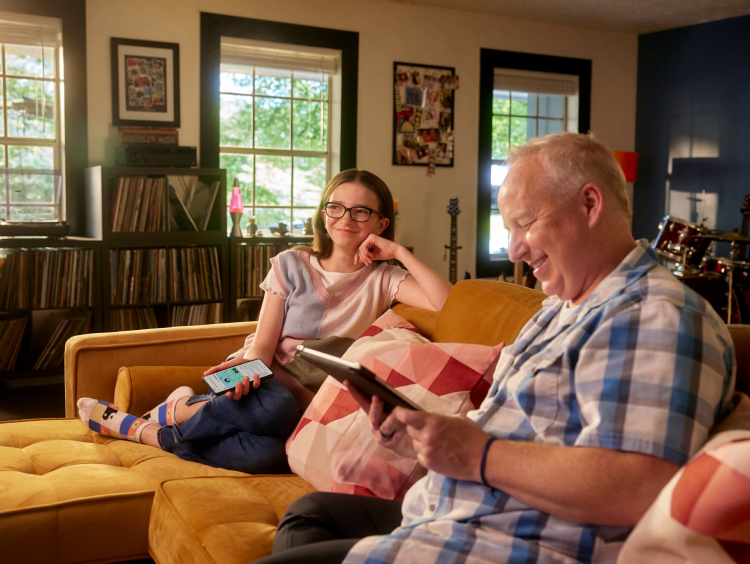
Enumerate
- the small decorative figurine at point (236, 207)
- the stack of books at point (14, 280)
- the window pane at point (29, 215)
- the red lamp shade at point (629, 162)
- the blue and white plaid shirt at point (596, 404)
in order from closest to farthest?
1. the blue and white plaid shirt at point (596, 404)
2. the stack of books at point (14, 280)
3. the window pane at point (29, 215)
4. the small decorative figurine at point (236, 207)
5. the red lamp shade at point (629, 162)

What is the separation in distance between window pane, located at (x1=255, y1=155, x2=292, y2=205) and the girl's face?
2803mm

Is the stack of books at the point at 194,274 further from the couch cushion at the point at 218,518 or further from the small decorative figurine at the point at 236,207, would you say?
the couch cushion at the point at 218,518

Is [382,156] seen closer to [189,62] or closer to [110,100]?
[189,62]

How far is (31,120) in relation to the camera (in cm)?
414

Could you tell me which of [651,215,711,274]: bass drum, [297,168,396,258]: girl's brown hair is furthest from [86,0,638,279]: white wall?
[297,168,396,258]: girl's brown hair

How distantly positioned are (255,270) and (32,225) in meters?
1.32

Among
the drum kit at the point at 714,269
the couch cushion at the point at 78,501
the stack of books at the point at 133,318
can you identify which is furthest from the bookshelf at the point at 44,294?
the drum kit at the point at 714,269

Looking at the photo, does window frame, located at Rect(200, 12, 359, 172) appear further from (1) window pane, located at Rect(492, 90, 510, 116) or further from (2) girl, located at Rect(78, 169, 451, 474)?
(2) girl, located at Rect(78, 169, 451, 474)

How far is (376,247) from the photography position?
2.19 metres

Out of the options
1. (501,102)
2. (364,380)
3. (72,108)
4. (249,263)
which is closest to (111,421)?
(364,380)

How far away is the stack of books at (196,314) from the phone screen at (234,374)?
228 cm

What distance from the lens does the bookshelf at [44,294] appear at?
369 cm

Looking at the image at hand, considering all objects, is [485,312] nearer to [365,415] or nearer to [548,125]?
[365,415]

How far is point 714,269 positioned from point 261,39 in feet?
12.0
